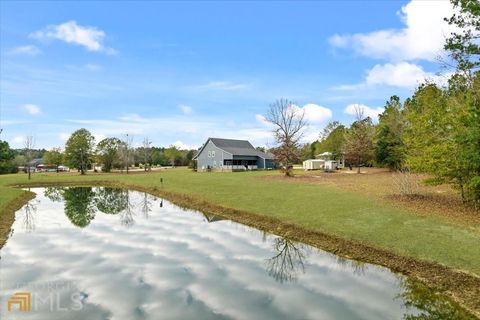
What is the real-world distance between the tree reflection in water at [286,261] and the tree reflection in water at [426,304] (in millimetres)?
2883

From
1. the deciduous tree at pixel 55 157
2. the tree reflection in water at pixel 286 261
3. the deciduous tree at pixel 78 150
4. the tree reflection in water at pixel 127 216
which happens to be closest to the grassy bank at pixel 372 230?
the tree reflection in water at pixel 286 261

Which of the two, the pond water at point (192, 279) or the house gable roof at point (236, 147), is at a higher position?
the house gable roof at point (236, 147)

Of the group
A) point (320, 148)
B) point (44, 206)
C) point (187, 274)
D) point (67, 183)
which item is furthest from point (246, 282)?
point (320, 148)

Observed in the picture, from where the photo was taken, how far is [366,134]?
49000mm

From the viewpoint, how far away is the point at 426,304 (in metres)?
7.51

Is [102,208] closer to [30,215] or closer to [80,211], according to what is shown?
[80,211]

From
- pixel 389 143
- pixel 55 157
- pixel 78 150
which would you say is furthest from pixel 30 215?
pixel 55 157

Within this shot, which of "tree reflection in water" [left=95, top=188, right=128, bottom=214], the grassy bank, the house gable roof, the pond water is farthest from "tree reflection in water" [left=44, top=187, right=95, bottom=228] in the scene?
the house gable roof

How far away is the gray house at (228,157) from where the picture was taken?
2272 inches

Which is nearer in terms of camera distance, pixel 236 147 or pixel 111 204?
pixel 111 204

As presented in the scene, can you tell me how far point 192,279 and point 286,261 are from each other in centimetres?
342

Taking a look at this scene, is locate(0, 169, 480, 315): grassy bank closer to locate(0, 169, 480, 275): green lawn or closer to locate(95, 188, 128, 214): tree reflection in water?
locate(0, 169, 480, 275): green lawn

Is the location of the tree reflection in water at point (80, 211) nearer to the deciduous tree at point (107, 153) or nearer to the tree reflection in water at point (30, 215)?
the tree reflection in water at point (30, 215)

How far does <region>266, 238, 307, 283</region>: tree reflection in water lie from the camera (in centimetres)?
948
